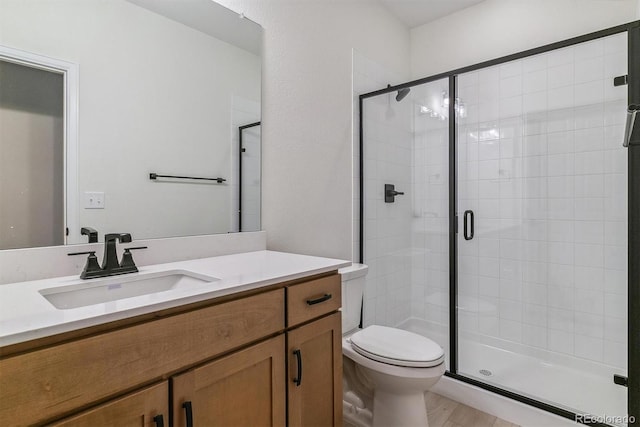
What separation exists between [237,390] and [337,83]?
1.77 m

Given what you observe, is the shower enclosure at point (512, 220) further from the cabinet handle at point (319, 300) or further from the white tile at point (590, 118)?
the cabinet handle at point (319, 300)

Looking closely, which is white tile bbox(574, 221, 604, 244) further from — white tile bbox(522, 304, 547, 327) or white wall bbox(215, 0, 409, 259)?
white wall bbox(215, 0, 409, 259)

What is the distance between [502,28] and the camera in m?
2.34

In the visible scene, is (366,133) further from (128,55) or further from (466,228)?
(128,55)

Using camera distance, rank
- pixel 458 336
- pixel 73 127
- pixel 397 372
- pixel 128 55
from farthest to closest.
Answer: pixel 458 336 < pixel 397 372 < pixel 128 55 < pixel 73 127

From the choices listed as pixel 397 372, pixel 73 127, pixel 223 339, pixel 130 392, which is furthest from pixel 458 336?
pixel 73 127

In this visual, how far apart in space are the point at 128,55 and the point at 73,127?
0.34m

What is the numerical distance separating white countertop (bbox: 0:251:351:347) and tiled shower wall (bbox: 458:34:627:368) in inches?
59.1

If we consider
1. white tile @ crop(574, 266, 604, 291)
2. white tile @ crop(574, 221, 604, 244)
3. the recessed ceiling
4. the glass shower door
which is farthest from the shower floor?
the recessed ceiling

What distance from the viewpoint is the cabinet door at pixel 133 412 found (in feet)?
2.12

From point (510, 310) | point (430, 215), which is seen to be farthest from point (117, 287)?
point (510, 310)

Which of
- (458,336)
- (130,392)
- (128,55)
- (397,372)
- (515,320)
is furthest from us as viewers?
(515,320)

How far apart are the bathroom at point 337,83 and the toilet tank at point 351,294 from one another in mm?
295

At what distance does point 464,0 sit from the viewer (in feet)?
7.88
